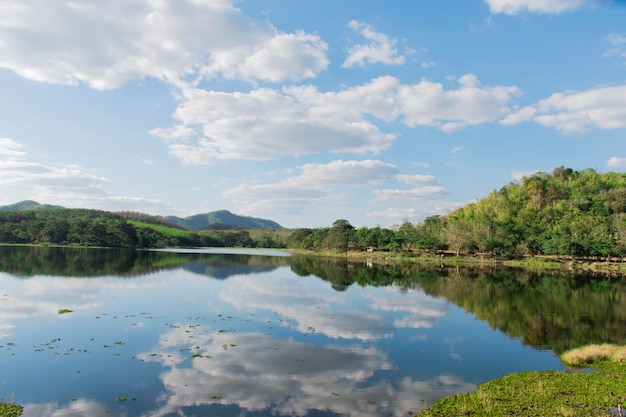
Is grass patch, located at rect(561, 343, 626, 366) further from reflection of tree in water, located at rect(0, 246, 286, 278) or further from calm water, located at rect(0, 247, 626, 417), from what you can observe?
reflection of tree in water, located at rect(0, 246, 286, 278)

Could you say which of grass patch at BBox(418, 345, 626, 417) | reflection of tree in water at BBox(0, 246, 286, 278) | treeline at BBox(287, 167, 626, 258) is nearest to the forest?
treeline at BBox(287, 167, 626, 258)

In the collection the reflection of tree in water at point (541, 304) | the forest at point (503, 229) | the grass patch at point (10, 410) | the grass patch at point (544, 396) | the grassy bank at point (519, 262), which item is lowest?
the reflection of tree in water at point (541, 304)

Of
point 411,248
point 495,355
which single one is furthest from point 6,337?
point 411,248

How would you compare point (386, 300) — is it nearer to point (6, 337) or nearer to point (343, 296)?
point (343, 296)

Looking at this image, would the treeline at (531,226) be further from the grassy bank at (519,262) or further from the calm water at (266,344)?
the calm water at (266,344)

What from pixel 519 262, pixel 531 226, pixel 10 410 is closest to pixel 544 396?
Answer: pixel 10 410

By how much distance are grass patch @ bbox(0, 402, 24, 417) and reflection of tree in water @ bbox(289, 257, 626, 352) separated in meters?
21.5

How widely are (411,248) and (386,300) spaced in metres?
81.1

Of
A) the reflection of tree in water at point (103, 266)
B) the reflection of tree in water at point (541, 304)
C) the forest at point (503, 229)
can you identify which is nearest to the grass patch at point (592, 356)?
the reflection of tree in water at point (541, 304)

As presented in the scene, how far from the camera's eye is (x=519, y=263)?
277 ft

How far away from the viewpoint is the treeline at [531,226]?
262ft

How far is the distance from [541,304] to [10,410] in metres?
35.0

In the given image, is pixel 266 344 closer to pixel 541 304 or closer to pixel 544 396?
pixel 544 396

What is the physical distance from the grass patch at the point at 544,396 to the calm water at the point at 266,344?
972mm
